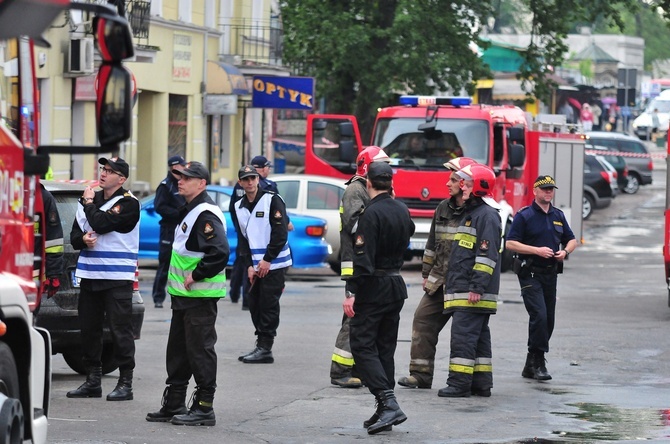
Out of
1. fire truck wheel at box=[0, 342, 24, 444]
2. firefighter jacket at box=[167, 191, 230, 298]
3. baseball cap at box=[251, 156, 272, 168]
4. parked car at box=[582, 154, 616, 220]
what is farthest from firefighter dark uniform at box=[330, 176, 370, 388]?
parked car at box=[582, 154, 616, 220]

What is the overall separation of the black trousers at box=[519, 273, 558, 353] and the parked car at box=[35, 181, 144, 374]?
327cm

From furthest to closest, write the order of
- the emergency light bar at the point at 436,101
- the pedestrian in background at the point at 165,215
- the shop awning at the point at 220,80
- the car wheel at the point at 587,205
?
the car wheel at the point at 587,205, the shop awning at the point at 220,80, the emergency light bar at the point at 436,101, the pedestrian in background at the point at 165,215

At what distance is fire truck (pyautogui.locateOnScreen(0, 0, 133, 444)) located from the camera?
252 inches

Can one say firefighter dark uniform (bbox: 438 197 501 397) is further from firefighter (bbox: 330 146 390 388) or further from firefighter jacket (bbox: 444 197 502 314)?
firefighter (bbox: 330 146 390 388)

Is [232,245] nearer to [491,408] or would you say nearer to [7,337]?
[491,408]

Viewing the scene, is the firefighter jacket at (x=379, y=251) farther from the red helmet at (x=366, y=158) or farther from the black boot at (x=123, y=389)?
the black boot at (x=123, y=389)

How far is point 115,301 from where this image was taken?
11.1 metres

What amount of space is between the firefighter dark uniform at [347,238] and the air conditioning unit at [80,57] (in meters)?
14.3

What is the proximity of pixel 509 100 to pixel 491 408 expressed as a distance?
4390cm

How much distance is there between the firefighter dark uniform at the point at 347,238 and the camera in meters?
11.4

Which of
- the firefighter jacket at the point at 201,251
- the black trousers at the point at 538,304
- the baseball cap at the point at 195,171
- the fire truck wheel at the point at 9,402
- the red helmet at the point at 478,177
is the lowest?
the black trousers at the point at 538,304

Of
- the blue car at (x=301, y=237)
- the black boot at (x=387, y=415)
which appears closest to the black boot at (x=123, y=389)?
the black boot at (x=387, y=415)

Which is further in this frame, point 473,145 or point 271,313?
point 473,145

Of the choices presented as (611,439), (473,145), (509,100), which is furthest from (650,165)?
(611,439)
